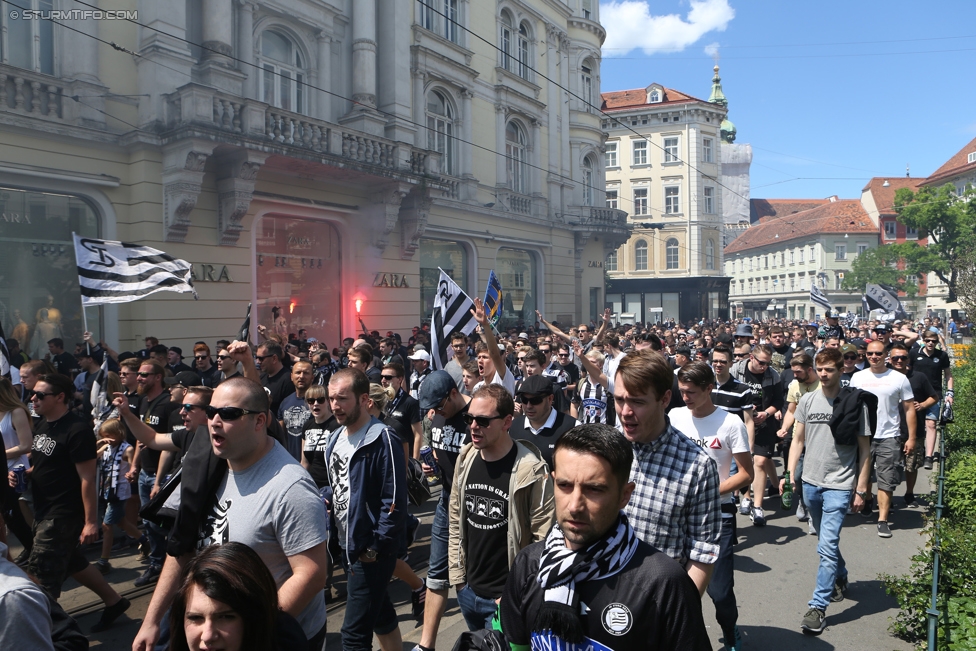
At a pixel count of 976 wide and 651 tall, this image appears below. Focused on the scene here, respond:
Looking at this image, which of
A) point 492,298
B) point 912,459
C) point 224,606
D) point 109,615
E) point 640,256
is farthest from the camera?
point 640,256

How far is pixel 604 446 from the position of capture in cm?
191

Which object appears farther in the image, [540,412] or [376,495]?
[540,412]

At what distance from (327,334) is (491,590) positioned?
14877 millimetres

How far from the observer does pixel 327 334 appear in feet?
57.4

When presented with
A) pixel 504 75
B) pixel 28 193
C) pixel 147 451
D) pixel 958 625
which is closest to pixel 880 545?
pixel 958 625

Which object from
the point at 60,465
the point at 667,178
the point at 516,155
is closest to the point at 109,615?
the point at 60,465

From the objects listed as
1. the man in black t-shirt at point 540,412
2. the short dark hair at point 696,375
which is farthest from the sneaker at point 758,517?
the short dark hair at point 696,375

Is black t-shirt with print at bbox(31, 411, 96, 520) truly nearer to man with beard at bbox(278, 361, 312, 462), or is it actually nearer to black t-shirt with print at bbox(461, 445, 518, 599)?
man with beard at bbox(278, 361, 312, 462)

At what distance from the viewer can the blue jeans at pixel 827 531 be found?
4.41 m

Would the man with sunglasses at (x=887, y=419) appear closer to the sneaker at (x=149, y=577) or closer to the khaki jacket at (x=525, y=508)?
the khaki jacket at (x=525, y=508)

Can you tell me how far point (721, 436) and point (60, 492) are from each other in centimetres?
439

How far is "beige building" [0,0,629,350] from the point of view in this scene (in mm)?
12062

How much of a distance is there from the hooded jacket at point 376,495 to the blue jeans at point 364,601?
7 cm

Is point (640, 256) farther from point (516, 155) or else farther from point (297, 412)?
point (297, 412)
